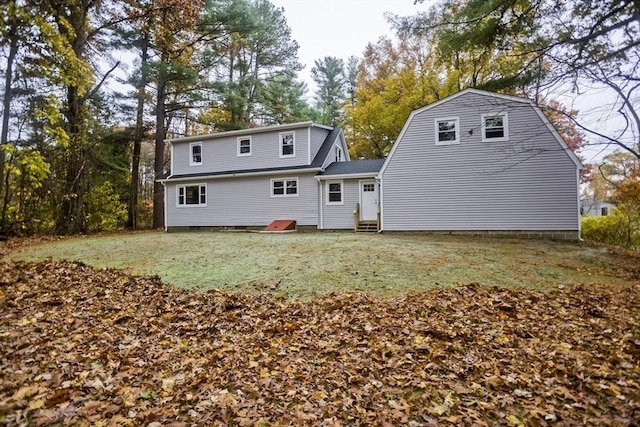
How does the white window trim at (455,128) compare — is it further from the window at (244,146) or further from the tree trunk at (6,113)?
the tree trunk at (6,113)

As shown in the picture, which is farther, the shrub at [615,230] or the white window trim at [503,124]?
the shrub at [615,230]

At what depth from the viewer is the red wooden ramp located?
16422mm

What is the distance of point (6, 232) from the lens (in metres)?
13.4

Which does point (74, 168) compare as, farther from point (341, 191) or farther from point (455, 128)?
point (455, 128)

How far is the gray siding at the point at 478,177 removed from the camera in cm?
1240

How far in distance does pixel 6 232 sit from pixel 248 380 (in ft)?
50.0

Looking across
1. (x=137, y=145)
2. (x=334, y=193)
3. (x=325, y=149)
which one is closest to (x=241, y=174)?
(x=325, y=149)

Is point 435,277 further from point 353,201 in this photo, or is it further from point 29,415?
point 353,201

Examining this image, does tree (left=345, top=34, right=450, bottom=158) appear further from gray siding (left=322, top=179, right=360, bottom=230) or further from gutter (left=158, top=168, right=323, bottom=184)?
gutter (left=158, top=168, right=323, bottom=184)

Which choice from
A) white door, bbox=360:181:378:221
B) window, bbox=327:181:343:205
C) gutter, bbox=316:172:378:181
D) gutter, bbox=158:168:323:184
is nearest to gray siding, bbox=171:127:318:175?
gutter, bbox=158:168:323:184

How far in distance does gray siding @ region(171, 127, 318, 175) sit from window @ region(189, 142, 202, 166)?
9.1 inches

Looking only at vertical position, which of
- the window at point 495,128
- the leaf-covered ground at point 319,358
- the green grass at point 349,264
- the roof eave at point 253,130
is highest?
the roof eave at point 253,130

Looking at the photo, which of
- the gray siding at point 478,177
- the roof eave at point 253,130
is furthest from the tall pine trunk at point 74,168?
the gray siding at point 478,177

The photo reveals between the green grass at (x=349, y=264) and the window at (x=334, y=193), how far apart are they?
579 centimetres
